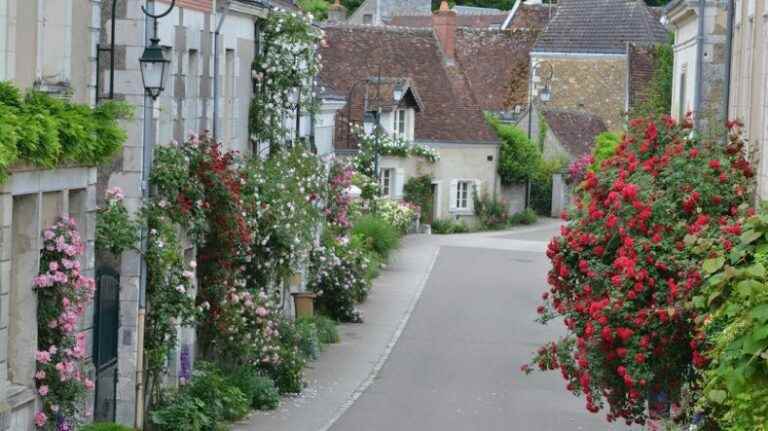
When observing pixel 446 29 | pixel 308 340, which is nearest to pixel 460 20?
pixel 446 29

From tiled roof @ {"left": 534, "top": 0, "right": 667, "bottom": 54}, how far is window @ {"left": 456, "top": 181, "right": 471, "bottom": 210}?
11817 millimetres

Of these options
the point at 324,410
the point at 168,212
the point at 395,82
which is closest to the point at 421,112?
the point at 395,82

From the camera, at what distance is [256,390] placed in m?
20.5

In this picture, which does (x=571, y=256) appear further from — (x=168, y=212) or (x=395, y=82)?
(x=395, y=82)

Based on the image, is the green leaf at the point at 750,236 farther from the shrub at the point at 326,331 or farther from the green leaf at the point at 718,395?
the shrub at the point at 326,331

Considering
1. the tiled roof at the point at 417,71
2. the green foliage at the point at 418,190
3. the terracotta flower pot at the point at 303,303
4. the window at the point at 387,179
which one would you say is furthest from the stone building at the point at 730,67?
the tiled roof at the point at 417,71

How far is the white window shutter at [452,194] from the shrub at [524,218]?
11.9 ft

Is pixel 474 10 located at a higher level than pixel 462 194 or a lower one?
higher

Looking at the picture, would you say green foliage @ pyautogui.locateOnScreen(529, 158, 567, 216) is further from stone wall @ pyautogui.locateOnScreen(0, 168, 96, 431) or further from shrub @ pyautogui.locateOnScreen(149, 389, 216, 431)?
stone wall @ pyautogui.locateOnScreen(0, 168, 96, 431)

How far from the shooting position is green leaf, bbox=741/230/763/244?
966cm

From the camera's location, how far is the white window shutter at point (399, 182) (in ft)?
171

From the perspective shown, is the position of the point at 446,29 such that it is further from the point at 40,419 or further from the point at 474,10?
the point at 40,419

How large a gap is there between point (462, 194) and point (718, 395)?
46.0 meters

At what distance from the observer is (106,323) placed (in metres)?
16.1
